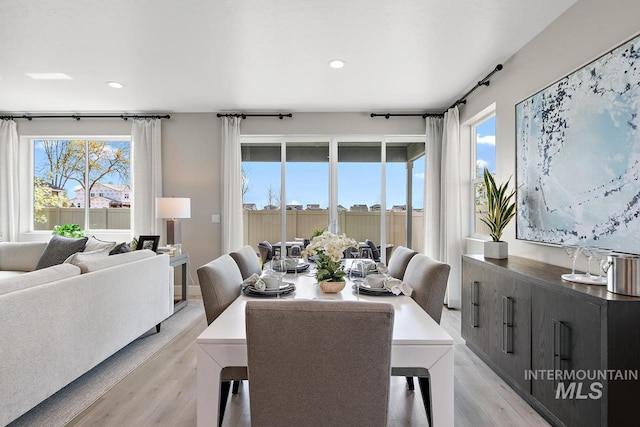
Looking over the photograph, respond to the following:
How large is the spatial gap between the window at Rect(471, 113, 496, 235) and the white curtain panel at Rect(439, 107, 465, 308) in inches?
7.3

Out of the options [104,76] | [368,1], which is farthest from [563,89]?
[104,76]

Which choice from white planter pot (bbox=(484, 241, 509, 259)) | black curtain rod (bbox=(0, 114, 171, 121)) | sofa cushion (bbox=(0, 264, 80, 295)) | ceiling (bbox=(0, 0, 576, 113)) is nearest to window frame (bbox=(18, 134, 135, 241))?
black curtain rod (bbox=(0, 114, 171, 121))

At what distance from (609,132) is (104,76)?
4288 millimetres

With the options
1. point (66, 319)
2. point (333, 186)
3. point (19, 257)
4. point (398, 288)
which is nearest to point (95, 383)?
point (66, 319)

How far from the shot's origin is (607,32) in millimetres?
1993

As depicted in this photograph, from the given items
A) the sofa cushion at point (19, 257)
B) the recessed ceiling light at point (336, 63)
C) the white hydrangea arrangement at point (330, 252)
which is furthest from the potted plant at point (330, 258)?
the sofa cushion at point (19, 257)

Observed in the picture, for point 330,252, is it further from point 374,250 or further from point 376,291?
point 374,250

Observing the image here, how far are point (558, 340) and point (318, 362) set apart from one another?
4.74 feet

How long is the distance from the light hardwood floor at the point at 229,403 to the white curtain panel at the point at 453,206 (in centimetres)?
166

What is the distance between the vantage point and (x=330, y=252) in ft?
6.54

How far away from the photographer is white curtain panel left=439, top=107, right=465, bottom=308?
4285 mm

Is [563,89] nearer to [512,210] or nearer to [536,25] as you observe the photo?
[536,25]

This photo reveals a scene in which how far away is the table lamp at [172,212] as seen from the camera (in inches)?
162

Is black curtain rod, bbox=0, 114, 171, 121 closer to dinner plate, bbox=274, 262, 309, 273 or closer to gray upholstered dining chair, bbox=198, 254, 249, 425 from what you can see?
dinner plate, bbox=274, 262, 309, 273
